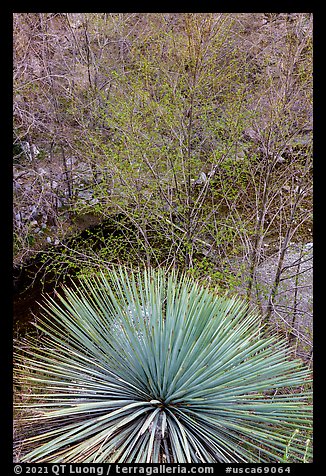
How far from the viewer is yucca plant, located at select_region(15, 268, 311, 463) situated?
8.63 feet

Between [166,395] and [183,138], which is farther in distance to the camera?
[183,138]

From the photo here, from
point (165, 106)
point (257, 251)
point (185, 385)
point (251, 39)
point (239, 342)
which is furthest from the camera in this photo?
point (251, 39)

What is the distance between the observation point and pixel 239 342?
3.20m

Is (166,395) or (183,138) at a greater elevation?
(183,138)

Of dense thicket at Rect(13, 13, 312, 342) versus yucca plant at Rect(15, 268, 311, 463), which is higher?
dense thicket at Rect(13, 13, 312, 342)

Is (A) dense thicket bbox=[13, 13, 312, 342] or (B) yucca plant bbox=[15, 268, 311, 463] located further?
(A) dense thicket bbox=[13, 13, 312, 342]

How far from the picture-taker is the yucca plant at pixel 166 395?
2631 mm

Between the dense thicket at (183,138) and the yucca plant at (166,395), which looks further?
the dense thicket at (183,138)

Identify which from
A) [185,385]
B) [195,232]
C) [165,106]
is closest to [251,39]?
[165,106]

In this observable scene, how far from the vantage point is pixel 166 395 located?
2973 mm

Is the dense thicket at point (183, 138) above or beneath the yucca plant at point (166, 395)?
above
